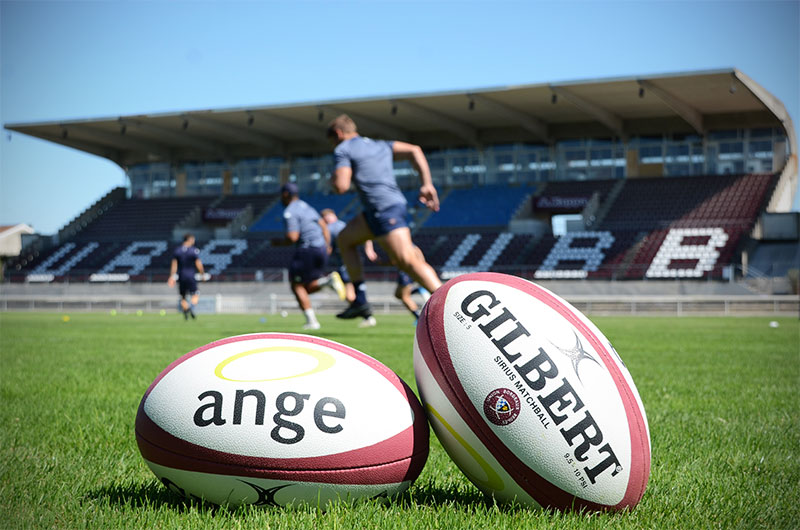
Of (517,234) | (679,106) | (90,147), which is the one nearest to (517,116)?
(517,234)

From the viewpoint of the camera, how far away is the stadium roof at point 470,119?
36.8m

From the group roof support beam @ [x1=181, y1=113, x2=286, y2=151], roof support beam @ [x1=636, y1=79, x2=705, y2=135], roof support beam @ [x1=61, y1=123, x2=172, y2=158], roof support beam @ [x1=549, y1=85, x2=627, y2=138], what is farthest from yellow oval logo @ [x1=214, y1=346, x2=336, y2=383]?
roof support beam @ [x1=61, y1=123, x2=172, y2=158]

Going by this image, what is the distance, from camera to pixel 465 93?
37906mm

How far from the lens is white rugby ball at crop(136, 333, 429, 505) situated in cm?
289

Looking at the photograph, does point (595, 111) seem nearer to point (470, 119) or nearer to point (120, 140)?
point (470, 119)

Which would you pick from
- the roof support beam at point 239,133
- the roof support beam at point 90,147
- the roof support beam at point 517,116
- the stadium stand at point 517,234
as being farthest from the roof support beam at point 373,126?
the roof support beam at point 90,147

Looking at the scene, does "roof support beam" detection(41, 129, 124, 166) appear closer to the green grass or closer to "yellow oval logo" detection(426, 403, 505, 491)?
the green grass

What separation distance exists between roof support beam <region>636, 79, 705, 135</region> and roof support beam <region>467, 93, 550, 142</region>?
7.05 m

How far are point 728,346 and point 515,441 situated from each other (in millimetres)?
10211

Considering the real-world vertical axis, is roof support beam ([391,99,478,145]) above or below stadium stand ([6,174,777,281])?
above

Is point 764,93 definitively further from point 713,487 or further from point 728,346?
point 713,487

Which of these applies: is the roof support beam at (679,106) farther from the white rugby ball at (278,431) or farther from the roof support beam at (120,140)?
the white rugby ball at (278,431)

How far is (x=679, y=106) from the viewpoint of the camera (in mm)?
37906

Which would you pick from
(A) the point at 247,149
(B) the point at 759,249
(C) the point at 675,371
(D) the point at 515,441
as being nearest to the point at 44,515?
(D) the point at 515,441
